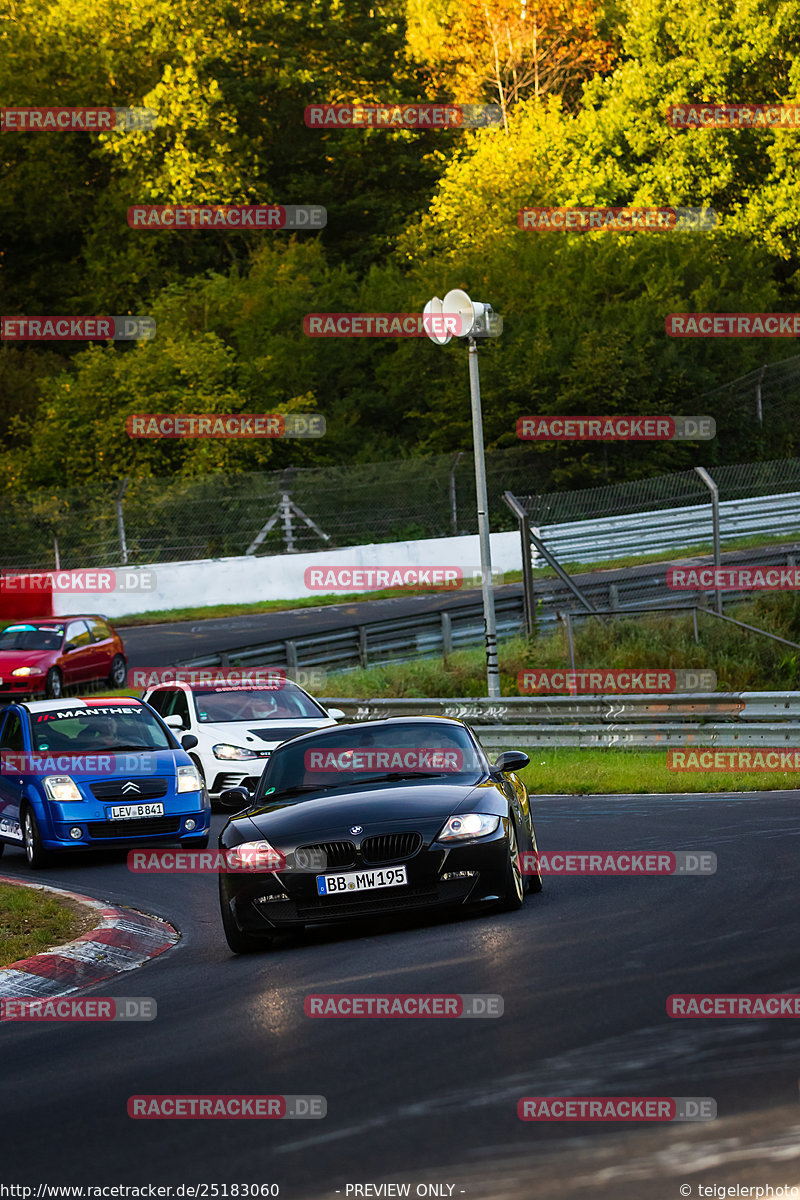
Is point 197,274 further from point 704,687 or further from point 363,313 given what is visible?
point 704,687

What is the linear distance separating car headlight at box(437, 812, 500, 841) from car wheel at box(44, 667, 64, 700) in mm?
19548

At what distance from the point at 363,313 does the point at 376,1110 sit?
48529 mm

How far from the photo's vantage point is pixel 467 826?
29.9ft

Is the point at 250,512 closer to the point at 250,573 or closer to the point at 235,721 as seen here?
the point at 250,573

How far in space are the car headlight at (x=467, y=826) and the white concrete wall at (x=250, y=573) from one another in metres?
28.0

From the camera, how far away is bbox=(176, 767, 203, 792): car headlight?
14617 millimetres

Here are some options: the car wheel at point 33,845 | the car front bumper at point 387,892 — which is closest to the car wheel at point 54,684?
the car wheel at point 33,845

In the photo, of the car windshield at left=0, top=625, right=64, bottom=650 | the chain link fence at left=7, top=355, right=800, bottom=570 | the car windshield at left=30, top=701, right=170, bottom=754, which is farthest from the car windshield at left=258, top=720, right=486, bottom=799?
the chain link fence at left=7, top=355, right=800, bottom=570

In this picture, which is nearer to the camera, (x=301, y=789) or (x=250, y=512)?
(x=301, y=789)

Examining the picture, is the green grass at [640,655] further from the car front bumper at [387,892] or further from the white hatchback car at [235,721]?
the car front bumper at [387,892]

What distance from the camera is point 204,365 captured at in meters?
48.6

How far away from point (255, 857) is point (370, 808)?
71cm

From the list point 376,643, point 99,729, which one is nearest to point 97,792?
point 99,729

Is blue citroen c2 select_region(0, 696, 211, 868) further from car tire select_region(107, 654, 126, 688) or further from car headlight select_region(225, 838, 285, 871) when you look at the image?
car tire select_region(107, 654, 126, 688)
